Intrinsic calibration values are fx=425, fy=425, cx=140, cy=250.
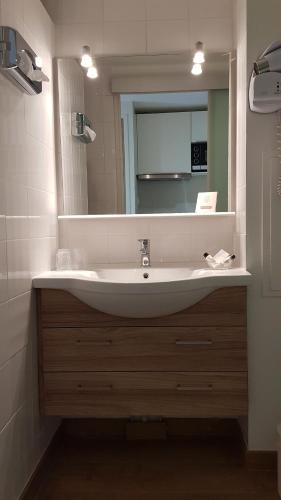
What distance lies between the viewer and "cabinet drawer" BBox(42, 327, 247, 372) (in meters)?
1.61

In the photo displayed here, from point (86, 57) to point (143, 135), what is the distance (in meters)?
0.46

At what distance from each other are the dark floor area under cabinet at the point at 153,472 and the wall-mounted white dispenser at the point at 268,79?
1424 mm

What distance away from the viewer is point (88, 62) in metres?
2.05

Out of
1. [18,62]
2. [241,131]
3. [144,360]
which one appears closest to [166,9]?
[241,131]

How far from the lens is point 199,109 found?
6.72ft

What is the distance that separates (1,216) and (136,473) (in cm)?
118

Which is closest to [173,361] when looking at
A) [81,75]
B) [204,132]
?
[204,132]

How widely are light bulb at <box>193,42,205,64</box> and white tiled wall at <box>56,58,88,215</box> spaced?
22.0 inches

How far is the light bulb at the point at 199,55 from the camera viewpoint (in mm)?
2023

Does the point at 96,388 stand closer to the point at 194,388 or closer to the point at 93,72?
the point at 194,388

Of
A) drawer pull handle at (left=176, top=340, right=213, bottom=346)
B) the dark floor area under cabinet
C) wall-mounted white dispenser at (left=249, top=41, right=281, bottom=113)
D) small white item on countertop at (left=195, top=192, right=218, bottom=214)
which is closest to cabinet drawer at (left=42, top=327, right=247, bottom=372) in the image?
drawer pull handle at (left=176, top=340, right=213, bottom=346)

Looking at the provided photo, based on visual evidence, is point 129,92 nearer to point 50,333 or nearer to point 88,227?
point 88,227

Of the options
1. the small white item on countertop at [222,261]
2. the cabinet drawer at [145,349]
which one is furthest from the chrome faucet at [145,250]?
the cabinet drawer at [145,349]

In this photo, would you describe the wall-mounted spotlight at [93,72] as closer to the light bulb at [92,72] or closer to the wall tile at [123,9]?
the light bulb at [92,72]
